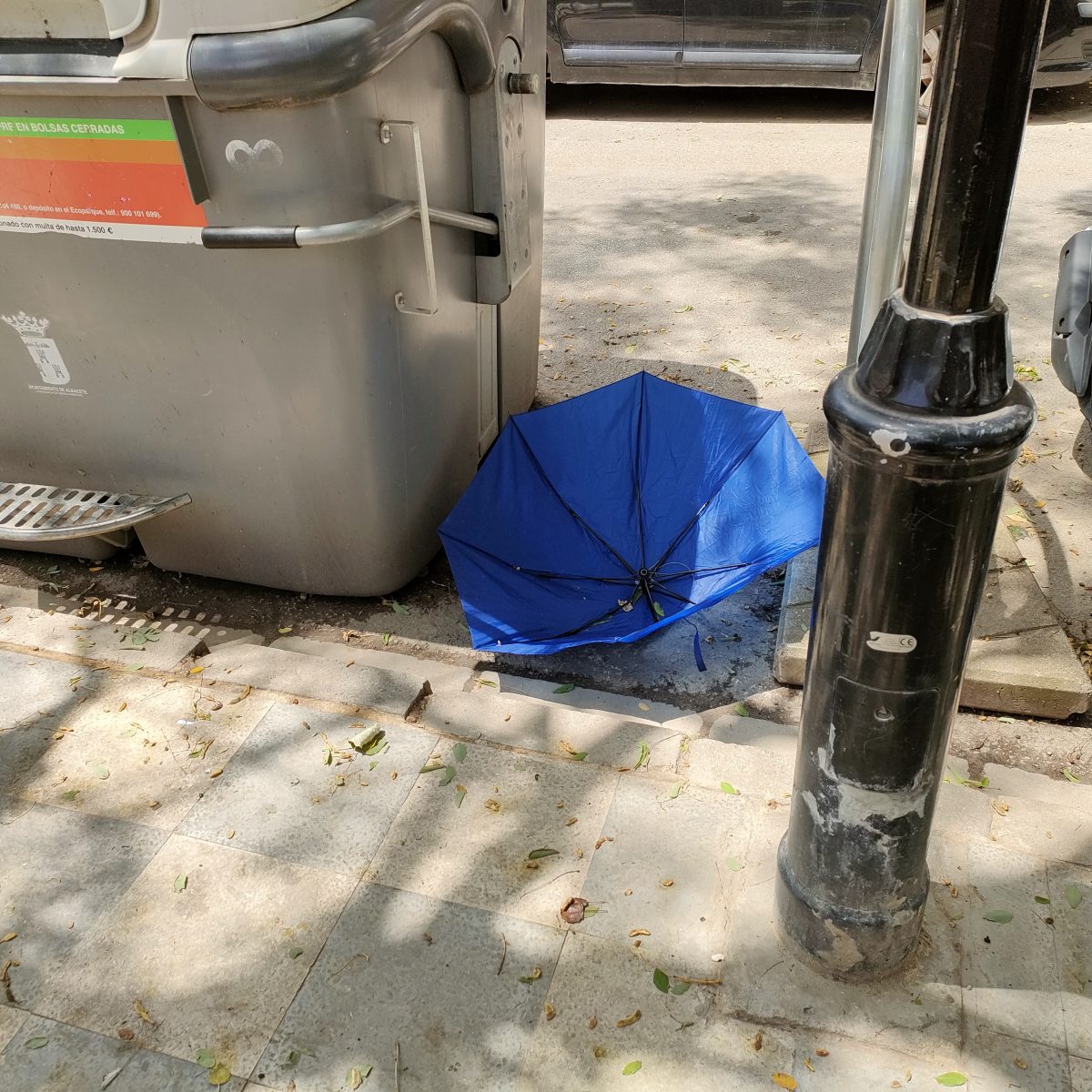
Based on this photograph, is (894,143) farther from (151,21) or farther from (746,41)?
(746,41)

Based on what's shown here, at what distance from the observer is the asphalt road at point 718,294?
325cm

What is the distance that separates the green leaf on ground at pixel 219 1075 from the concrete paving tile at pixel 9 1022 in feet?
1.38

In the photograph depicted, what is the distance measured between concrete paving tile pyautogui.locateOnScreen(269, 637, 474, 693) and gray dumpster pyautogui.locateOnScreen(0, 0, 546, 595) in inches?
7.8

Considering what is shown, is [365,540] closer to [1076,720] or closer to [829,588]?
[829,588]

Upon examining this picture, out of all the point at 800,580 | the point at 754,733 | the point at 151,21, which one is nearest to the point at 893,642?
the point at 754,733

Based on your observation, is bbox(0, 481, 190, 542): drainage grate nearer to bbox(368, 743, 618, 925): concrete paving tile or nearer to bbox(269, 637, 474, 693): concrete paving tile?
bbox(269, 637, 474, 693): concrete paving tile

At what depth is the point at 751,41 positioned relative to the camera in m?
7.89

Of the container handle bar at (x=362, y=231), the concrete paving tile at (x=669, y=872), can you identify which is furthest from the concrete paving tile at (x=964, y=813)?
the container handle bar at (x=362, y=231)

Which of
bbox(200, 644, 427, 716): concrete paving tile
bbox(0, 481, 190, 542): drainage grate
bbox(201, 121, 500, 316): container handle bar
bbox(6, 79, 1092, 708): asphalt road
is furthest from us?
bbox(6, 79, 1092, 708): asphalt road

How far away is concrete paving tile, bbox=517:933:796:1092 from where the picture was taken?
1791 millimetres

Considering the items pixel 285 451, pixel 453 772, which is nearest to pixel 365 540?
pixel 285 451

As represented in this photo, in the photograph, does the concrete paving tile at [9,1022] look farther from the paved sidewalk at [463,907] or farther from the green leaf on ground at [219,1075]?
the green leaf on ground at [219,1075]

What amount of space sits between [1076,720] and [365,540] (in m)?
2.16

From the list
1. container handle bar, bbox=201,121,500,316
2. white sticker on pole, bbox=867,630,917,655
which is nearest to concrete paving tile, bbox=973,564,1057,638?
white sticker on pole, bbox=867,630,917,655
